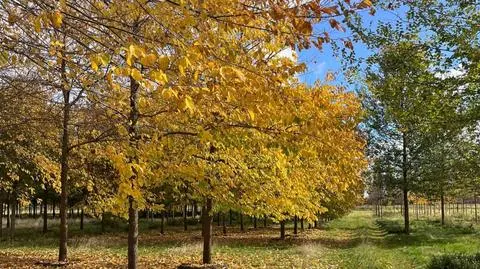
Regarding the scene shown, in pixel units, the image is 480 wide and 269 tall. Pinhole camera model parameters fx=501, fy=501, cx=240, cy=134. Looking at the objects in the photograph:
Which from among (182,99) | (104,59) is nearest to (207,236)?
(182,99)

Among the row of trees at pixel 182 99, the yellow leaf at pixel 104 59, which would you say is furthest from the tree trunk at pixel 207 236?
the yellow leaf at pixel 104 59

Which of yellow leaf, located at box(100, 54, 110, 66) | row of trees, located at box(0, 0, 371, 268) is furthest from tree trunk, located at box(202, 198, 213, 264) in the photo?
yellow leaf, located at box(100, 54, 110, 66)

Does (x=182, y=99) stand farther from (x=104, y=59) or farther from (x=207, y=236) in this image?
(x=207, y=236)

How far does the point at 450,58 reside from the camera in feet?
27.6

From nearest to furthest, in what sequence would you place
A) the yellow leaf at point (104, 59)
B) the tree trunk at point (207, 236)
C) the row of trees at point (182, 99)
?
1. the yellow leaf at point (104, 59)
2. the row of trees at point (182, 99)
3. the tree trunk at point (207, 236)

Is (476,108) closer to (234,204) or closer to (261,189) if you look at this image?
(261,189)

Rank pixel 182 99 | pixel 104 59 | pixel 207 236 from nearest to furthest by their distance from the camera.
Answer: pixel 104 59
pixel 182 99
pixel 207 236

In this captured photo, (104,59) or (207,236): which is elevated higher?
(104,59)

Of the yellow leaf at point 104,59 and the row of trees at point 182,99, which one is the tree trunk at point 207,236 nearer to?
the row of trees at point 182,99

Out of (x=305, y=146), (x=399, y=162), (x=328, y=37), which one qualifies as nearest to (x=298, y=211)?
(x=305, y=146)

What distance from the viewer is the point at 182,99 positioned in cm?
296

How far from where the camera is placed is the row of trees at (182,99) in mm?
3318

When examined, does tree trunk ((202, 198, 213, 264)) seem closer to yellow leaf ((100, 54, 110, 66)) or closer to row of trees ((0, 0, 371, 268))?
row of trees ((0, 0, 371, 268))

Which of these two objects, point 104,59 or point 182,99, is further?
point 182,99
